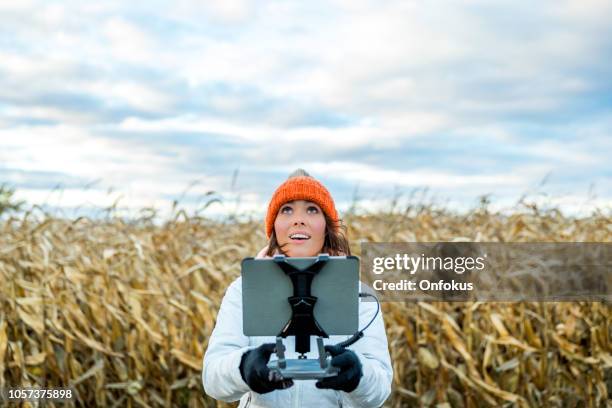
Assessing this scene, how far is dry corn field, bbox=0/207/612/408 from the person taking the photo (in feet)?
13.4

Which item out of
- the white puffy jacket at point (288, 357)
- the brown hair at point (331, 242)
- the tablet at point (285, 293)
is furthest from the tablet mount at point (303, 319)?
the brown hair at point (331, 242)

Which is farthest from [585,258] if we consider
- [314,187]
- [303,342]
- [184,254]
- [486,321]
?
[303,342]

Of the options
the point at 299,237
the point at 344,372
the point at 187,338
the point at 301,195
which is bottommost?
the point at 344,372

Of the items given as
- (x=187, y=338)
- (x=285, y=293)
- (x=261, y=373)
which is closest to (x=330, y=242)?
(x=285, y=293)

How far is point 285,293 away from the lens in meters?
2.10

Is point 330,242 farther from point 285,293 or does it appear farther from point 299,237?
point 285,293

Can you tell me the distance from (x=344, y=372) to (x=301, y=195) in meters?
0.73

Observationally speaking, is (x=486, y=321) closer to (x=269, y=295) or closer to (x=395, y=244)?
(x=395, y=244)

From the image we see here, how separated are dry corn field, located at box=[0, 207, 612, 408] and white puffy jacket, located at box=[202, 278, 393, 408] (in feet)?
4.79

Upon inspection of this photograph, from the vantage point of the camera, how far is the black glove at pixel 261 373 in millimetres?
2053

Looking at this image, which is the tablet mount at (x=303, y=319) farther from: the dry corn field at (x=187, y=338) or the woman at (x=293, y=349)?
the dry corn field at (x=187, y=338)

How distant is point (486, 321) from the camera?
433 centimetres

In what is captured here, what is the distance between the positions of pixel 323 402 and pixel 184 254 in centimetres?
257

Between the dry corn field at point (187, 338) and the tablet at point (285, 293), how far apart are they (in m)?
1.92
